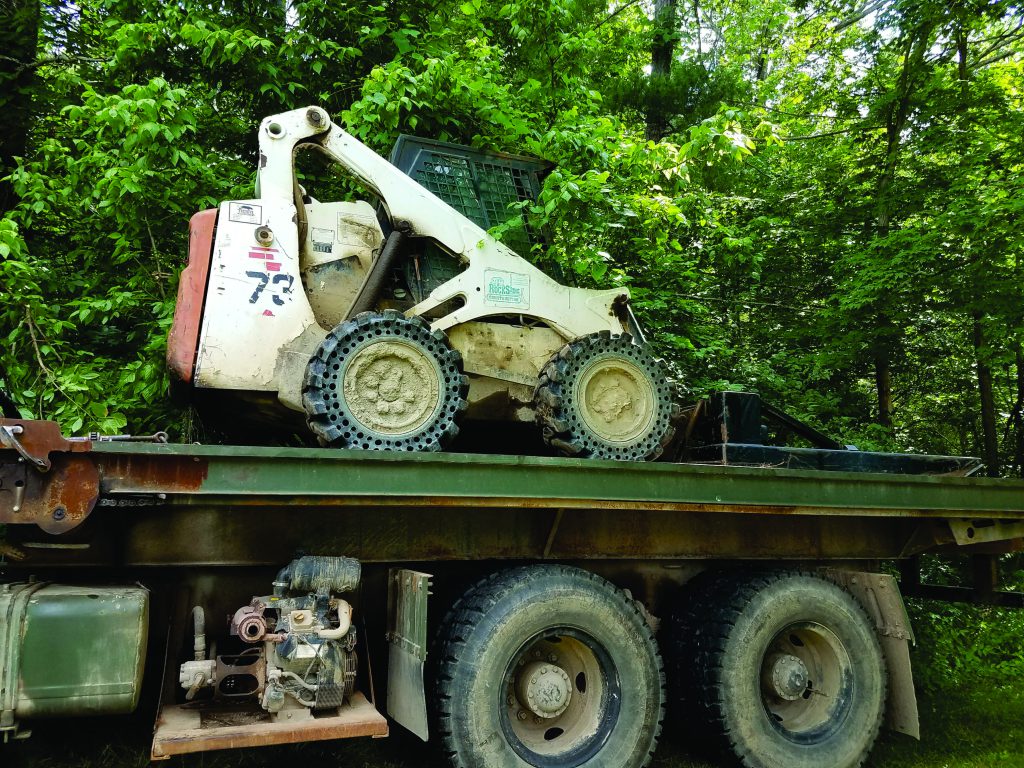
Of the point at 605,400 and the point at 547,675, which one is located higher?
the point at 605,400

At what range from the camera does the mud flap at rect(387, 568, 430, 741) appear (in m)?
3.76

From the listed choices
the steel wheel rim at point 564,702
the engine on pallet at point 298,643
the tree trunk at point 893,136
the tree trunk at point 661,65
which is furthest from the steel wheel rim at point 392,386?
the tree trunk at point 661,65

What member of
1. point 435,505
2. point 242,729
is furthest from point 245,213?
point 242,729

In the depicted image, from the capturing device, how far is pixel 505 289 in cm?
486

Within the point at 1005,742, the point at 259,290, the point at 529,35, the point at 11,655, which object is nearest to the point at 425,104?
the point at 529,35

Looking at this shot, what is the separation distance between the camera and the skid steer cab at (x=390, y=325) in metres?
4.16

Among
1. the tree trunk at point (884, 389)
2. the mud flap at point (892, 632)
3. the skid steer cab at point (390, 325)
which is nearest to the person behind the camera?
the skid steer cab at point (390, 325)

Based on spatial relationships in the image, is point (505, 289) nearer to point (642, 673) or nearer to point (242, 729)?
point (642, 673)

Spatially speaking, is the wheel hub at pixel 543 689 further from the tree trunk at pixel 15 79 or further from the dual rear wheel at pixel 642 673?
the tree trunk at pixel 15 79

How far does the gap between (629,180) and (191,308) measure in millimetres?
4007

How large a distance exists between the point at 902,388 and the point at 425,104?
8.76 meters

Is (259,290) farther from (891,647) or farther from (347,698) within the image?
(891,647)

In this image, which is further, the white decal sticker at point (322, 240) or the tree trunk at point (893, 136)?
the tree trunk at point (893, 136)

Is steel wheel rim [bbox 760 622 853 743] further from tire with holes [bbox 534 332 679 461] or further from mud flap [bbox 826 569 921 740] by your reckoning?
tire with holes [bbox 534 332 679 461]
